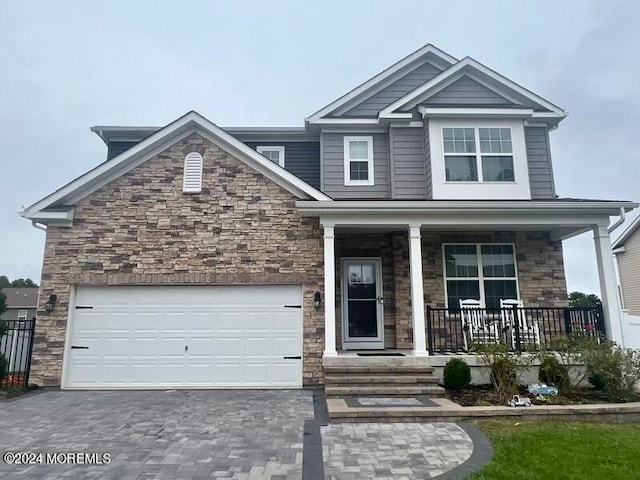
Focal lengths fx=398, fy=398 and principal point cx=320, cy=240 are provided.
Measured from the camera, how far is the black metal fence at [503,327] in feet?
27.4

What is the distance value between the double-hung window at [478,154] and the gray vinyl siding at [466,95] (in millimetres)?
1110

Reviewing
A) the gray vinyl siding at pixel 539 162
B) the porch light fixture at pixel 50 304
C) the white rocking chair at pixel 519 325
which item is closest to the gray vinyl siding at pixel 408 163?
the gray vinyl siding at pixel 539 162

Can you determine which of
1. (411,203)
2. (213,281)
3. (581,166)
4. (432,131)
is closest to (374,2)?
(432,131)

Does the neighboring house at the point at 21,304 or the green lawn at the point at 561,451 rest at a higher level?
the neighboring house at the point at 21,304

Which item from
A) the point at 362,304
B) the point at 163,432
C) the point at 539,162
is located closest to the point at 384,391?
the point at 362,304

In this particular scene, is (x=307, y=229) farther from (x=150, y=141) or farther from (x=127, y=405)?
(x=127, y=405)

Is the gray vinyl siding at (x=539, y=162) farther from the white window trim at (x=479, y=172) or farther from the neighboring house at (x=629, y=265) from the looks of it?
the neighboring house at (x=629, y=265)

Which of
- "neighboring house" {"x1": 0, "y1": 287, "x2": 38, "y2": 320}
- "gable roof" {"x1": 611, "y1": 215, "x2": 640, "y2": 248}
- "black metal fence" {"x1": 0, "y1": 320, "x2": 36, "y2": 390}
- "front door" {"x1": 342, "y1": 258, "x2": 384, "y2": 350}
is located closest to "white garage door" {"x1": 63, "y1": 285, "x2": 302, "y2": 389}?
"black metal fence" {"x1": 0, "y1": 320, "x2": 36, "y2": 390}

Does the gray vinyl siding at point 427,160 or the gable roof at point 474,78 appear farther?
the gable roof at point 474,78

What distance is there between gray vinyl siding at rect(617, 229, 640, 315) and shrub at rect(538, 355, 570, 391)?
59.3 feet

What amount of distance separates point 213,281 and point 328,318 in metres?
2.75

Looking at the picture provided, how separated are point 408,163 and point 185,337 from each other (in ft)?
23.3

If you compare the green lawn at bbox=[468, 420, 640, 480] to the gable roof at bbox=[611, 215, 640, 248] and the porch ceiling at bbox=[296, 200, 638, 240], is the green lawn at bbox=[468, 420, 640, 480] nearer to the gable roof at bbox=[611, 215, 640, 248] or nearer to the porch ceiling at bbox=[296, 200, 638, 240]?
the porch ceiling at bbox=[296, 200, 638, 240]

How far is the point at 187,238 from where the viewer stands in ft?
30.0
